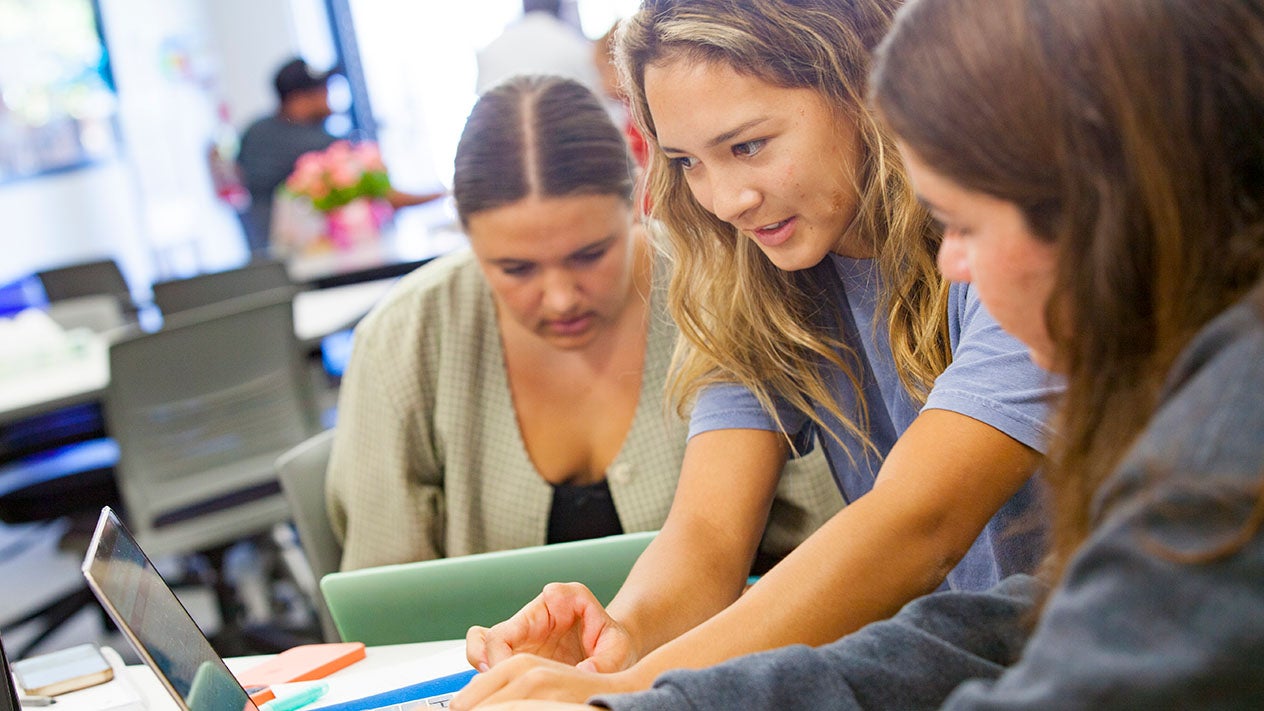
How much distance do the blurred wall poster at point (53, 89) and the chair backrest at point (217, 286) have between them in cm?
343

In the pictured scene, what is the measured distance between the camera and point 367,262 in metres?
4.01

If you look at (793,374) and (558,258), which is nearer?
(793,374)

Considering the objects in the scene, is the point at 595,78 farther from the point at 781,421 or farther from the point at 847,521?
the point at 847,521

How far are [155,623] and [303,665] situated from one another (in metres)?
0.35

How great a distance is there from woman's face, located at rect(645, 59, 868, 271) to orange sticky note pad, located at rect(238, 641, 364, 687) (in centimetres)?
60

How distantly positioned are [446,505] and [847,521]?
875mm

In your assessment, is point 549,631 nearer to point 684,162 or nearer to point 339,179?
point 684,162

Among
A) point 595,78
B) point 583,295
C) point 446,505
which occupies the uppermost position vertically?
point 595,78

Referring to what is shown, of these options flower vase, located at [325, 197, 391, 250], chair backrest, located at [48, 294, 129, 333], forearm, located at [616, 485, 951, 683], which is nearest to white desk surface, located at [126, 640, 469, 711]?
forearm, located at [616, 485, 951, 683]

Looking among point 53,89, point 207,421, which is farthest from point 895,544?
point 53,89

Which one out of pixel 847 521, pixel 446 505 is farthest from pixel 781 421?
pixel 446 505

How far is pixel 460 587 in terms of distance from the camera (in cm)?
137

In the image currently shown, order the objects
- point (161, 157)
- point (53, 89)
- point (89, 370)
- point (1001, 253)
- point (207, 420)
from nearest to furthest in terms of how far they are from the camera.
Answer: point (1001, 253), point (207, 420), point (89, 370), point (53, 89), point (161, 157)

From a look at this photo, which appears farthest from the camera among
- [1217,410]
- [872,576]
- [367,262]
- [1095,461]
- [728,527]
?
[367,262]
